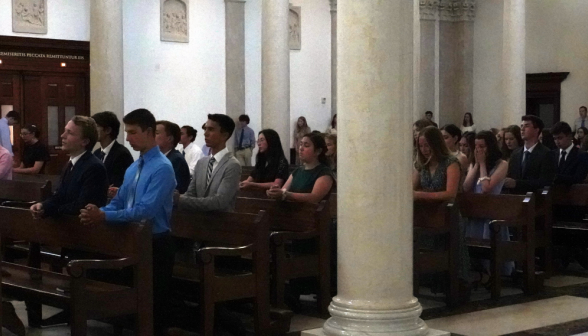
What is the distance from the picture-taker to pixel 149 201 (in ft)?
19.8

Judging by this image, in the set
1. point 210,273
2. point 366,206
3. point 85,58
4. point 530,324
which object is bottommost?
point 530,324

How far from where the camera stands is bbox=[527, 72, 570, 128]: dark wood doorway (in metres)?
22.0

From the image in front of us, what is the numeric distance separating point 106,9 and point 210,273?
926cm

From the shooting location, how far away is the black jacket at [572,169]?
32.7 feet

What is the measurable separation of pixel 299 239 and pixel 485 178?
2.38m

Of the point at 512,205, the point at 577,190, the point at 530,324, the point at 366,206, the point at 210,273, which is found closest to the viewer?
the point at 366,206

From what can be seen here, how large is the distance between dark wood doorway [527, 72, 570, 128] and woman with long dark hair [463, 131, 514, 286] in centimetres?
1339

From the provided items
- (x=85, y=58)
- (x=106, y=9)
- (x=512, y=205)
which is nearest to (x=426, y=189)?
(x=512, y=205)

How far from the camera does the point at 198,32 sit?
19719 millimetres

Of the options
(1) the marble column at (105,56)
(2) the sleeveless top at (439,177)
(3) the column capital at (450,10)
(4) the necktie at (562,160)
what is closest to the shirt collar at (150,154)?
(2) the sleeveless top at (439,177)

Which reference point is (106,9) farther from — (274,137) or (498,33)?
(498,33)

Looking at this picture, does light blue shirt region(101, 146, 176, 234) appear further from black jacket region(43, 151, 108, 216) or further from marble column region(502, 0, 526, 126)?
marble column region(502, 0, 526, 126)

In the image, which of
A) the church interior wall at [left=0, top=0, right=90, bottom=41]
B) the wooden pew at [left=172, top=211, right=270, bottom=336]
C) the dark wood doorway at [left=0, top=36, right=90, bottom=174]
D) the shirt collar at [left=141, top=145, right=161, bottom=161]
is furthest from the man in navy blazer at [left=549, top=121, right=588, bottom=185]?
the church interior wall at [left=0, top=0, right=90, bottom=41]

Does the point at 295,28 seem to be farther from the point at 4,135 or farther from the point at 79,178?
the point at 79,178
